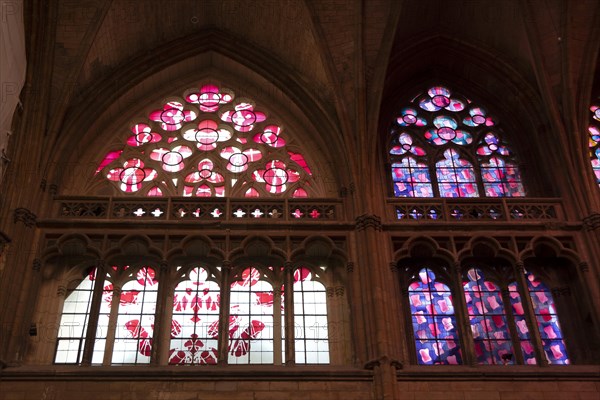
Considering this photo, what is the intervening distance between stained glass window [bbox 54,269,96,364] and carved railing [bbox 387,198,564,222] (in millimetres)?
6024

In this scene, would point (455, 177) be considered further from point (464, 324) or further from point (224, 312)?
point (224, 312)

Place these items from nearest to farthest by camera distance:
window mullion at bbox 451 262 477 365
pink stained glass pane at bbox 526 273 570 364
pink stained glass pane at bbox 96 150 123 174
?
window mullion at bbox 451 262 477 365, pink stained glass pane at bbox 526 273 570 364, pink stained glass pane at bbox 96 150 123 174

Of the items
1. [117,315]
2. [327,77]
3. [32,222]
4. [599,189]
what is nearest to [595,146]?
[599,189]

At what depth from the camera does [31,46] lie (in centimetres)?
1645

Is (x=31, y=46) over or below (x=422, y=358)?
over

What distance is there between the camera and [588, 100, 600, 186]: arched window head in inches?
693

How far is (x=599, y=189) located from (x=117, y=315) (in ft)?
32.1

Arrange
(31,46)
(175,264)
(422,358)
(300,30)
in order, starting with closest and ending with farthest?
1. (422,358)
2. (175,264)
3. (31,46)
4. (300,30)

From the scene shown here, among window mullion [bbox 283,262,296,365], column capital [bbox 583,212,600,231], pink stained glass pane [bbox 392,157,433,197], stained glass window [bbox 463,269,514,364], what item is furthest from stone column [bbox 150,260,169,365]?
column capital [bbox 583,212,600,231]

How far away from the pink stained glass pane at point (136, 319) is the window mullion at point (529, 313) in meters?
6.78

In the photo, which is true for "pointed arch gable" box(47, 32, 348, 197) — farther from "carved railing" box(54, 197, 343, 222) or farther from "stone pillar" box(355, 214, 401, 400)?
"stone pillar" box(355, 214, 401, 400)

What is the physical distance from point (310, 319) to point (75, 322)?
4.28m

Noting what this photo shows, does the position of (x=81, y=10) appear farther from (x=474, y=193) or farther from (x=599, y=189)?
(x=599, y=189)

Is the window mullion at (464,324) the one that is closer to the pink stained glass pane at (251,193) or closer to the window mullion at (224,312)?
the window mullion at (224,312)
